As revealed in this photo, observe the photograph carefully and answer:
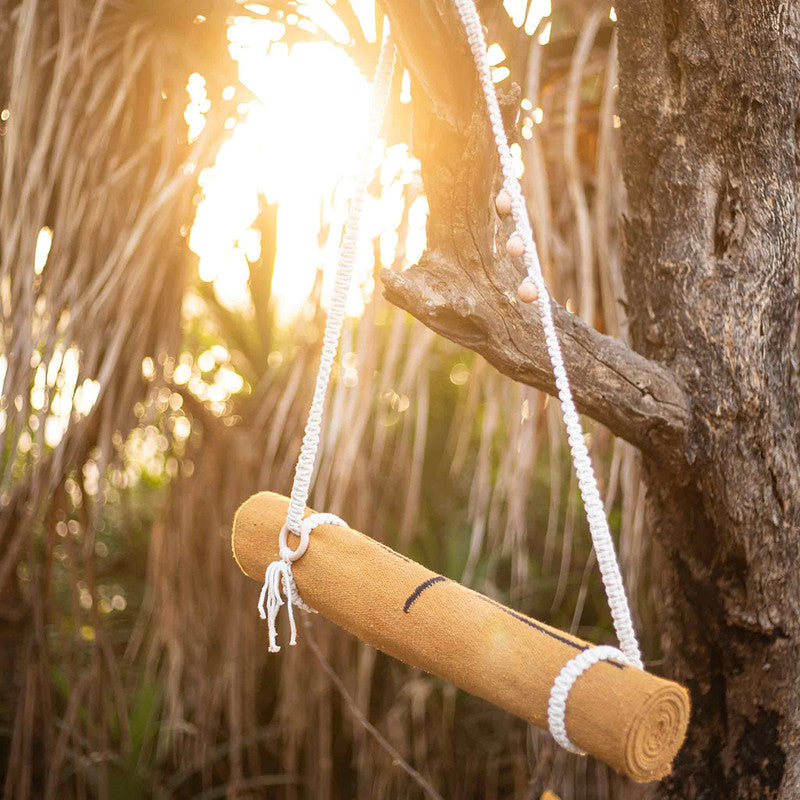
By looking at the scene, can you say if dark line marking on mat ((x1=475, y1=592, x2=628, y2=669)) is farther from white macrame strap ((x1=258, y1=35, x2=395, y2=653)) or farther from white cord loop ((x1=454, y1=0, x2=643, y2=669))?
white macrame strap ((x1=258, y1=35, x2=395, y2=653))

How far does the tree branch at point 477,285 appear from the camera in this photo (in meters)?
0.52

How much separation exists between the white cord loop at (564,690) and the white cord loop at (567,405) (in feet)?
0.09

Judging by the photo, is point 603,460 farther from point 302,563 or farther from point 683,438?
point 302,563

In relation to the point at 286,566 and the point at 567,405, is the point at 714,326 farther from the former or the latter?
the point at 286,566

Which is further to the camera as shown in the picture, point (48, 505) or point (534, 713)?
point (48, 505)

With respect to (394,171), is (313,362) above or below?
below

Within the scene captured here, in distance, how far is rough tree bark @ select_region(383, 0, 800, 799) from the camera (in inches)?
21.7

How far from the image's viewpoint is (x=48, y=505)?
4.04ft

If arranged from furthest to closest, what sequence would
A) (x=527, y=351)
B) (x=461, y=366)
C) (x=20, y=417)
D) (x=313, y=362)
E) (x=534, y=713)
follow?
(x=461, y=366), (x=313, y=362), (x=20, y=417), (x=527, y=351), (x=534, y=713)

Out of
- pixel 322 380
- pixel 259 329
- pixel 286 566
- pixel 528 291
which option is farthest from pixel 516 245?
pixel 259 329

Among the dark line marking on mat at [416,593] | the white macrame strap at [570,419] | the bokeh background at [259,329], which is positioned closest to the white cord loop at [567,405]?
the white macrame strap at [570,419]

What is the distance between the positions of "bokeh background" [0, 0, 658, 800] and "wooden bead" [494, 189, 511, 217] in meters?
0.42

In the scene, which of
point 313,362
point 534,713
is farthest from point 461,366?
point 534,713

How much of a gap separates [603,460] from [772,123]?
2.02 feet
